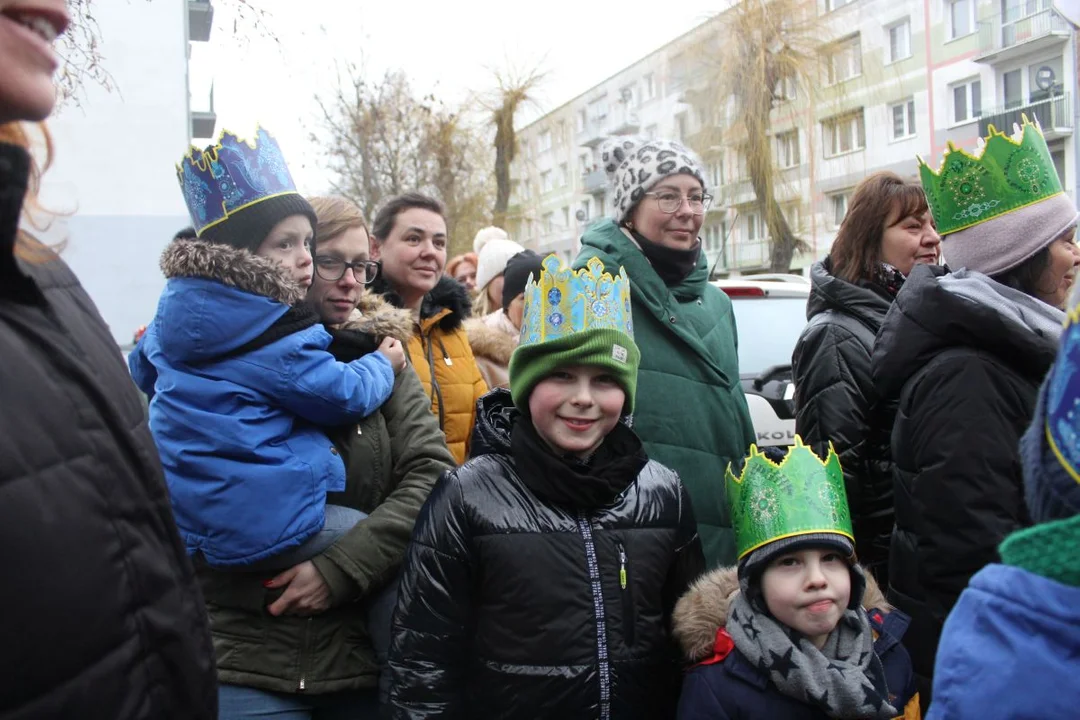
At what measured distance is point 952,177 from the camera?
2924mm

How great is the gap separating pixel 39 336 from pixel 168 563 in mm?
361

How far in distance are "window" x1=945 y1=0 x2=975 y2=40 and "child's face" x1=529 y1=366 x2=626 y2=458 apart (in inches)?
1239

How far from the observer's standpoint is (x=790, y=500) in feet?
8.48

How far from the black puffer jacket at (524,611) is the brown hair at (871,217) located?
177cm

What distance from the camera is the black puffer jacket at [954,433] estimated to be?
2412 mm

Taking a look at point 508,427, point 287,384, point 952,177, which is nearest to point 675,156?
point 952,177

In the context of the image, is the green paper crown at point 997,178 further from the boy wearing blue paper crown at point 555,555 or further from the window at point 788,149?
the window at point 788,149

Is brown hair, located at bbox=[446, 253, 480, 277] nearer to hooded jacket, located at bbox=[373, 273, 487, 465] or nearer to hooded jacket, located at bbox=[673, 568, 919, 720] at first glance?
hooded jacket, located at bbox=[373, 273, 487, 465]

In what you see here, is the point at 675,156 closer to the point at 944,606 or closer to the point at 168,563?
the point at 944,606

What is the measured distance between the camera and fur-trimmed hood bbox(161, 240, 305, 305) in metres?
2.52

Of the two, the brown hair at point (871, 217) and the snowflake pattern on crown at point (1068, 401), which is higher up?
the brown hair at point (871, 217)

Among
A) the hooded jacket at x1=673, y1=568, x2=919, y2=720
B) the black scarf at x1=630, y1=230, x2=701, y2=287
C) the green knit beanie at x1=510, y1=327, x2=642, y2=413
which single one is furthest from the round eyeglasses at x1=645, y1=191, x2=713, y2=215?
the hooded jacket at x1=673, y1=568, x2=919, y2=720

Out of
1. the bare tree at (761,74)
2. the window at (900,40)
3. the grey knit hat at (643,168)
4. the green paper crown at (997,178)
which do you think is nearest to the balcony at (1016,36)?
the window at (900,40)

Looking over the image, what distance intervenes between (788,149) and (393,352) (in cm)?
2754
